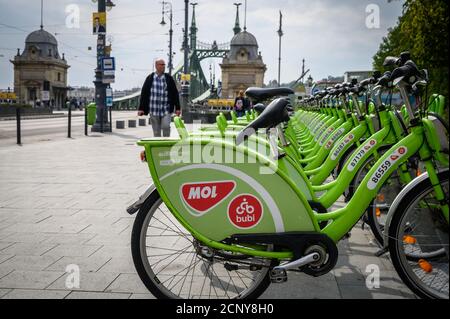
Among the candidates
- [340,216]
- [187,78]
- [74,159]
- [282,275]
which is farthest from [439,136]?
[187,78]

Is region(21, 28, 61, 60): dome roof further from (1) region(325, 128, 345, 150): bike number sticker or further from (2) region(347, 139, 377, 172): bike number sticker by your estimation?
(2) region(347, 139, 377, 172): bike number sticker

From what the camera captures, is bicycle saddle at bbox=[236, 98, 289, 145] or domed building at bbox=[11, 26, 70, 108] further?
domed building at bbox=[11, 26, 70, 108]

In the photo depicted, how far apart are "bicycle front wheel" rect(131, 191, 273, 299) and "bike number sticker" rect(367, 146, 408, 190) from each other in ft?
2.57

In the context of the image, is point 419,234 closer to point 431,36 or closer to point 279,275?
point 279,275

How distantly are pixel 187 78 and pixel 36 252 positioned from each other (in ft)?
88.3

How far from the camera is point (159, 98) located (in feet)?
24.8

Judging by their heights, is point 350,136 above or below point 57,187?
above

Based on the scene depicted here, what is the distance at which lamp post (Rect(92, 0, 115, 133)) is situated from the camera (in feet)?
57.2

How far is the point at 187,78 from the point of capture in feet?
98.3

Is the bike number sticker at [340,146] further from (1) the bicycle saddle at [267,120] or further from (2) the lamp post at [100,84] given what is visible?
(2) the lamp post at [100,84]

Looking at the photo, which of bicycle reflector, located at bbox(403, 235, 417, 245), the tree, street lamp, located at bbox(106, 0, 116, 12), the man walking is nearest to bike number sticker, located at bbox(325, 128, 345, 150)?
the tree

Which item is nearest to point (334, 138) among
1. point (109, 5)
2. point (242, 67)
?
point (109, 5)

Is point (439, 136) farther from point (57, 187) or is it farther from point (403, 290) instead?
point (57, 187)

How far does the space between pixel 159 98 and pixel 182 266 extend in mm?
4661
